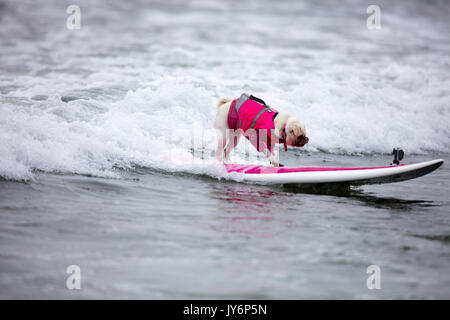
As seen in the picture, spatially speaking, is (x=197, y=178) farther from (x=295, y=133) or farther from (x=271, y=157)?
(x=295, y=133)

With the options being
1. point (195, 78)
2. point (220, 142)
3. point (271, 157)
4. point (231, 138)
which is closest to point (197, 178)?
point (220, 142)

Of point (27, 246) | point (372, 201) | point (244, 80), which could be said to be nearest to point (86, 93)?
point (244, 80)

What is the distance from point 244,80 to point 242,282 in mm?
12957

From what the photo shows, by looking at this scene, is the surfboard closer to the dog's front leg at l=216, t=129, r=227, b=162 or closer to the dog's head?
the dog's front leg at l=216, t=129, r=227, b=162

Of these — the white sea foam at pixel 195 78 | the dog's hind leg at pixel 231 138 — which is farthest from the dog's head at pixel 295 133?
the white sea foam at pixel 195 78

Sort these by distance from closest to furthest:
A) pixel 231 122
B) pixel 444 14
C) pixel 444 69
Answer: pixel 231 122 → pixel 444 69 → pixel 444 14

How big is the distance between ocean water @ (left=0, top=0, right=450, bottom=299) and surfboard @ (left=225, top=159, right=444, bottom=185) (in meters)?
0.16

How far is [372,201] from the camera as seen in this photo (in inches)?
257

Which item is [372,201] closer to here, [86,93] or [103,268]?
[103,268]

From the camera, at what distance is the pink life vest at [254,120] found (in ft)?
22.4

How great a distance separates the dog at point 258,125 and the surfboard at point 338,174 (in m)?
0.29

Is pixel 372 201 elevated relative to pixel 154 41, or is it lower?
lower

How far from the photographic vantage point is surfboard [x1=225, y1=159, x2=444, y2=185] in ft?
21.5

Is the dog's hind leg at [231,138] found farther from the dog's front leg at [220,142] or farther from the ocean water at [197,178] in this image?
the ocean water at [197,178]
